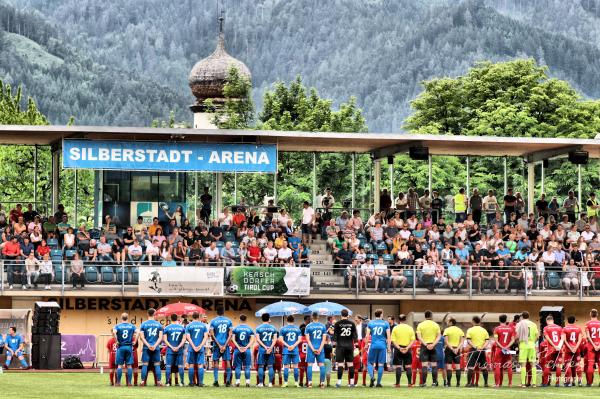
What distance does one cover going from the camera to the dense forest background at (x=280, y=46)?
156500 mm

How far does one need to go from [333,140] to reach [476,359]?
48.6 feet

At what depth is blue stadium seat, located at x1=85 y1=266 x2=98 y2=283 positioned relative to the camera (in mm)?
38875

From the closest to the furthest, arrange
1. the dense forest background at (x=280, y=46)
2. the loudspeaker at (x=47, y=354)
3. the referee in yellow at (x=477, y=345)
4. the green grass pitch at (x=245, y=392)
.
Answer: the green grass pitch at (x=245, y=392)
the referee in yellow at (x=477, y=345)
the loudspeaker at (x=47, y=354)
the dense forest background at (x=280, y=46)

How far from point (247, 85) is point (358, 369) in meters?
45.3

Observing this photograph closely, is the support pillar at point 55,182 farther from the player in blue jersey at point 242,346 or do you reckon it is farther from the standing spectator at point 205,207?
the player in blue jersey at point 242,346

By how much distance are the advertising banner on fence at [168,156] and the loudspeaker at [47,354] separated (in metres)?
6.49

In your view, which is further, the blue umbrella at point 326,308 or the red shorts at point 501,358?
the blue umbrella at point 326,308

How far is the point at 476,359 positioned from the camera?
30.0 metres

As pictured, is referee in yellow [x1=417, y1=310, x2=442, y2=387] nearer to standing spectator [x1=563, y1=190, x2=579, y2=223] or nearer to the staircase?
the staircase

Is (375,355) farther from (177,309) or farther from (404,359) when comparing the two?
(177,309)

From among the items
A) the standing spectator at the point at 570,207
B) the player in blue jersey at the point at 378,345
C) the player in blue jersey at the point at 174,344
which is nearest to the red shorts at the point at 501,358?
the player in blue jersey at the point at 378,345

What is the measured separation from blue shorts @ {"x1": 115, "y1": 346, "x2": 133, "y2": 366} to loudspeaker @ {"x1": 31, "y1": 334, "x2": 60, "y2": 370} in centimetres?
853

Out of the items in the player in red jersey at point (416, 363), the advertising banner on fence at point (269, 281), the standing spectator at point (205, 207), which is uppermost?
the standing spectator at point (205, 207)

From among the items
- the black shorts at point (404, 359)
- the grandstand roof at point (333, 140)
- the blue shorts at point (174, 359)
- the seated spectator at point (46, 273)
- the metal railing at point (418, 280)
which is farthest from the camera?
the grandstand roof at point (333, 140)
